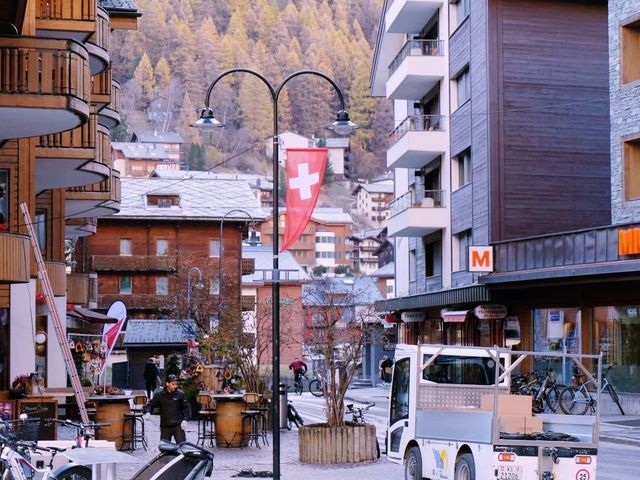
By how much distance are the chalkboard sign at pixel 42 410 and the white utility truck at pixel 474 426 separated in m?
6.46

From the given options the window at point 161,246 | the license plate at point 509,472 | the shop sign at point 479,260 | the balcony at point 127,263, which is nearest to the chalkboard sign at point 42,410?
the license plate at point 509,472

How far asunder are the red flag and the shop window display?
1678 centimetres

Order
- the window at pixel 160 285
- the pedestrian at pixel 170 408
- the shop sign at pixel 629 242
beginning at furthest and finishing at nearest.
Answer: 1. the window at pixel 160 285
2. the shop sign at pixel 629 242
3. the pedestrian at pixel 170 408

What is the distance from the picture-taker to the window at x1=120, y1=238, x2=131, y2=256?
8481 centimetres

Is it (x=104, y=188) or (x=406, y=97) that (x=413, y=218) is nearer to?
(x=406, y=97)

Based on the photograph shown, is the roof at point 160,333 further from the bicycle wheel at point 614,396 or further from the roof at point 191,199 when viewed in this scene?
the bicycle wheel at point 614,396

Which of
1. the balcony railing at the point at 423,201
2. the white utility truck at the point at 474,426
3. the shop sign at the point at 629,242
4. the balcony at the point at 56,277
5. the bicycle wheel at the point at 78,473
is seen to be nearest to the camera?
the bicycle wheel at the point at 78,473

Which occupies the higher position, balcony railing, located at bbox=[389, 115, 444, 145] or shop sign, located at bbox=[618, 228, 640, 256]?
balcony railing, located at bbox=[389, 115, 444, 145]

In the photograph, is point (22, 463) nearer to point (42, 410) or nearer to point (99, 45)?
point (42, 410)

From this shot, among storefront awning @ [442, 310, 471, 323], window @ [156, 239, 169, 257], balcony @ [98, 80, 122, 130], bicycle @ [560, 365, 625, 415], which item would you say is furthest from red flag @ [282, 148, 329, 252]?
window @ [156, 239, 169, 257]

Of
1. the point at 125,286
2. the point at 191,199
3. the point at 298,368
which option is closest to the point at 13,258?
the point at 298,368

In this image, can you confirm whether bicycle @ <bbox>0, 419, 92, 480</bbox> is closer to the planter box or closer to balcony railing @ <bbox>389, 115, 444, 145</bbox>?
the planter box

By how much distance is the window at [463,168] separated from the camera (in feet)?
151

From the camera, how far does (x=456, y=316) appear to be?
45562mm
